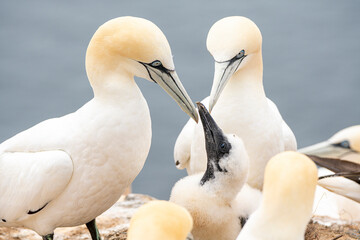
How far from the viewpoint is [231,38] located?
9.96ft

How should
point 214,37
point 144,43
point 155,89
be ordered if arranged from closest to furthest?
point 144,43 < point 214,37 < point 155,89

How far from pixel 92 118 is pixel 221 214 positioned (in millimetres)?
749

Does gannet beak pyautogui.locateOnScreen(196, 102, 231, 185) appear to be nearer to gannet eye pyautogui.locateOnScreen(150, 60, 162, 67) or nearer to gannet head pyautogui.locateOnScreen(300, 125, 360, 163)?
gannet eye pyautogui.locateOnScreen(150, 60, 162, 67)

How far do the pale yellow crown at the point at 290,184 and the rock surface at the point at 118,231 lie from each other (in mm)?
1141

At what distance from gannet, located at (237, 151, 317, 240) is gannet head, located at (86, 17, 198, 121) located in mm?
766

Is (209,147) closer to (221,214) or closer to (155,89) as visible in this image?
(221,214)

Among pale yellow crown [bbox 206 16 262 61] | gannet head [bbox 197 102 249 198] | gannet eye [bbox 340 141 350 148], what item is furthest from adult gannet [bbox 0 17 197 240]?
gannet eye [bbox 340 141 350 148]

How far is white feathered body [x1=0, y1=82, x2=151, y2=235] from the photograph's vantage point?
2.91 meters

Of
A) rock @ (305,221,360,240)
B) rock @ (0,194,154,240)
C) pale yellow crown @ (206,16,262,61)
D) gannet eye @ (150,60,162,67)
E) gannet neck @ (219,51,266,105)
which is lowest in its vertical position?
rock @ (0,194,154,240)

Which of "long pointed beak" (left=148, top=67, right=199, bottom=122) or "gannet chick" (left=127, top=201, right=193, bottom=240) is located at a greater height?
"long pointed beak" (left=148, top=67, right=199, bottom=122)

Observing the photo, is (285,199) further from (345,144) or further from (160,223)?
(345,144)

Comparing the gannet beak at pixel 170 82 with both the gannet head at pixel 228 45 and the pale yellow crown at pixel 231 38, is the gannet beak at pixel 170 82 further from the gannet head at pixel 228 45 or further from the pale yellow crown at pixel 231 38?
the pale yellow crown at pixel 231 38

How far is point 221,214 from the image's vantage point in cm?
297

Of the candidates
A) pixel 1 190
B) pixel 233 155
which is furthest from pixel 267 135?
pixel 1 190
